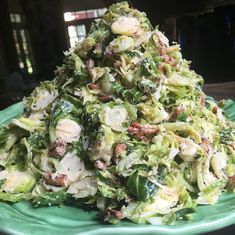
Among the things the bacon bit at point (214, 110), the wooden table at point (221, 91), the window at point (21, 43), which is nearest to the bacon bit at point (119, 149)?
the bacon bit at point (214, 110)

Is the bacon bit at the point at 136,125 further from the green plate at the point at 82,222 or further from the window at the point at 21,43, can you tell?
the window at the point at 21,43

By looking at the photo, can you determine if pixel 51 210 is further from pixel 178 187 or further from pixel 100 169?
pixel 178 187

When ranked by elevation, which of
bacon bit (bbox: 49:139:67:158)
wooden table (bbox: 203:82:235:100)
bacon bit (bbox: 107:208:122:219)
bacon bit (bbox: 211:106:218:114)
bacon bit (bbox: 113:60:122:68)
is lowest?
wooden table (bbox: 203:82:235:100)

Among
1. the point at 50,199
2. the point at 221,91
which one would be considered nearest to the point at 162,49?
the point at 50,199

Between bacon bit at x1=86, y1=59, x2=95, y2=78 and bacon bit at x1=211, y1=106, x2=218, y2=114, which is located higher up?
bacon bit at x1=86, y1=59, x2=95, y2=78

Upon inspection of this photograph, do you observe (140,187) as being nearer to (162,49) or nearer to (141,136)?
(141,136)

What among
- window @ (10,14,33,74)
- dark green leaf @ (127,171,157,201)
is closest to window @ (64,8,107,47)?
window @ (10,14,33,74)

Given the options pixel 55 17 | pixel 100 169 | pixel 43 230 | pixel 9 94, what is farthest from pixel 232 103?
pixel 9 94

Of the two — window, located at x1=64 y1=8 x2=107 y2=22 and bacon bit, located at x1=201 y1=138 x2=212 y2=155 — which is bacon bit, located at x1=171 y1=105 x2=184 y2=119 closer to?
bacon bit, located at x1=201 y1=138 x2=212 y2=155

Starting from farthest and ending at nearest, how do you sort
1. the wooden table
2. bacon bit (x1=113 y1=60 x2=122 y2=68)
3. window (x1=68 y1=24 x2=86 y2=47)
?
1. window (x1=68 y1=24 x2=86 y2=47)
2. the wooden table
3. bacon bit (x1=113 y1=60 x2=122 y2=68)
